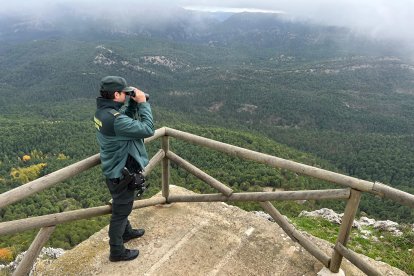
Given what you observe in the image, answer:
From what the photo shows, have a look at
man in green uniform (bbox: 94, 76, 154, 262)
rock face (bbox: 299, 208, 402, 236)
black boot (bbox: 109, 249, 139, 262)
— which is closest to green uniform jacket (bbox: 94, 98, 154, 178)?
man in green uniform (bbox: 94, 76, 154, 262)

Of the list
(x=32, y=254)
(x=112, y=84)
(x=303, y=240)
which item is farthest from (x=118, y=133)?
(x=303, y=240)

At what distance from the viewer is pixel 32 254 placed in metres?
3.62

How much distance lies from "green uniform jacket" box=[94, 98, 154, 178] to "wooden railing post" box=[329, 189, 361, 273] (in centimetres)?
223

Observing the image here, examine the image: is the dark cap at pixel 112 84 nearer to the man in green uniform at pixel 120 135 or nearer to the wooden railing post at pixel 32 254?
the man in green uniform at pixel 120 135

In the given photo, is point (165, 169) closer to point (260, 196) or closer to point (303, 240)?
point (260, 196)

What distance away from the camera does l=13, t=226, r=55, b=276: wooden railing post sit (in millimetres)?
3559

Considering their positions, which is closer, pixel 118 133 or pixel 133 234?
pixel 118 133

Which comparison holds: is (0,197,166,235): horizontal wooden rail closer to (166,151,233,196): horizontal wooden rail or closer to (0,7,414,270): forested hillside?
(166,151,233,196): horizontal wooden rail

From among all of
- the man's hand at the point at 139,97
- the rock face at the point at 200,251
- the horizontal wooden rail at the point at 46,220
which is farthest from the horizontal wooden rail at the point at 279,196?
the man's hand at the point at 139,97

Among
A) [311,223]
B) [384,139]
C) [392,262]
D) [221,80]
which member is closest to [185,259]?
[392,262]

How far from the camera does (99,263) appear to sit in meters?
4.43

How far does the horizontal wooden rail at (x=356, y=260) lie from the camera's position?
11.9 feet

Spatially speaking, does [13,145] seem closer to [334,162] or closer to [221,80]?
[334,162]

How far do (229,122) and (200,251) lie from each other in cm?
11661
